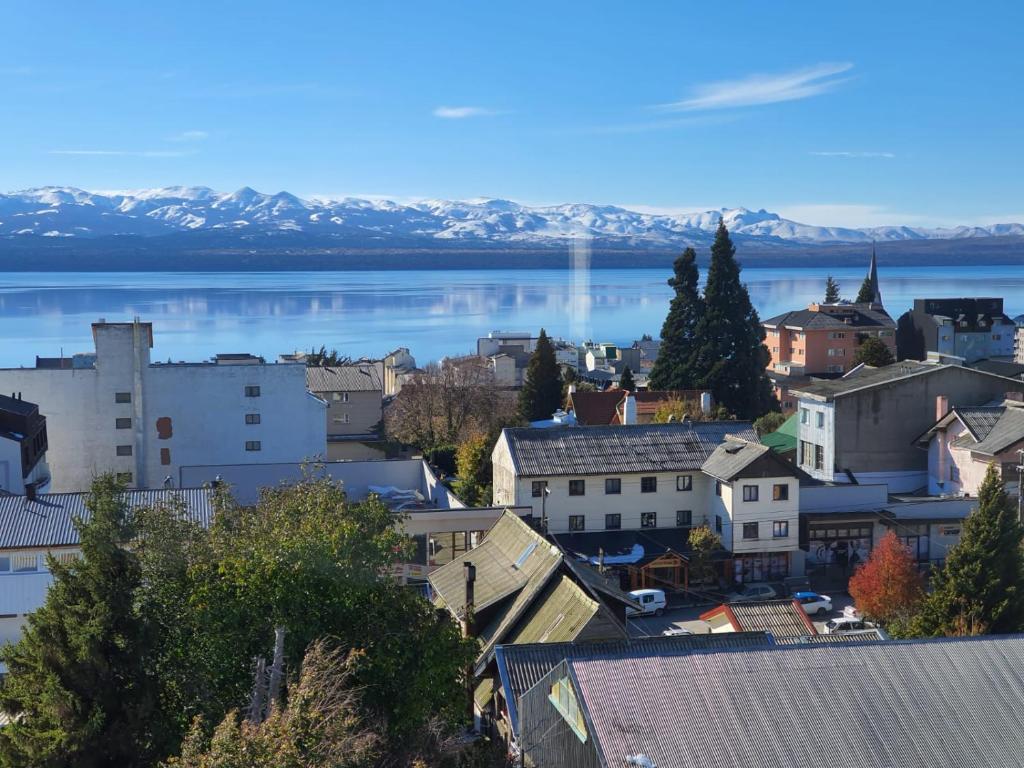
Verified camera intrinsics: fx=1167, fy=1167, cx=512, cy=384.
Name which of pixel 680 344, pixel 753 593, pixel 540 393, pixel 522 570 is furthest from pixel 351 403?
pixel 522 570

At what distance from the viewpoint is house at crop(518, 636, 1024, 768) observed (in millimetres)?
9094

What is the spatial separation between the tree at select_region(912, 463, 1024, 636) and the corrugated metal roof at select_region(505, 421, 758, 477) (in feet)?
28.3

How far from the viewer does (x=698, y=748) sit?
9055 millimetres

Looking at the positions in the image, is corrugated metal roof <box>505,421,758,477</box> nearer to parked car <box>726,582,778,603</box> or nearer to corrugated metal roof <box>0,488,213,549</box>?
parked car <box>726,582,778,603</box>

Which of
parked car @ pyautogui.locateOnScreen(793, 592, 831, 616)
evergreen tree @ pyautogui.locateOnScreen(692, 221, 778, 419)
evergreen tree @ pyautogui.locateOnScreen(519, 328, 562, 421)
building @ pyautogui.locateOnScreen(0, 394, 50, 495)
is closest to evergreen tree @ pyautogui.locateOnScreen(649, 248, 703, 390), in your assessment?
evergreen tree @ pyautogui.locateOnScreen(692, 221, 778, 419)

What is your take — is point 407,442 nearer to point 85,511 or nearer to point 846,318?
point 85,511

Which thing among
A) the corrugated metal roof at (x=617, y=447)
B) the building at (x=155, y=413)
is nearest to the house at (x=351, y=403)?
the building at (x=155, y=413)

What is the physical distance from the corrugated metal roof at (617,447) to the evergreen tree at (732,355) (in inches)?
549

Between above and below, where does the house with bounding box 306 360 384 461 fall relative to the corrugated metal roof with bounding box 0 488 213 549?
below

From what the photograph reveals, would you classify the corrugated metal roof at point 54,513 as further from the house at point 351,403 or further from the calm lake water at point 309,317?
the calm lake water at point 309,317

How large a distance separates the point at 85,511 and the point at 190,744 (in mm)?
11430

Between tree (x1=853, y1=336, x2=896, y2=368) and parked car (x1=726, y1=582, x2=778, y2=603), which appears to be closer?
parked car (x1=726, y1=582, x2=778, y2=603)

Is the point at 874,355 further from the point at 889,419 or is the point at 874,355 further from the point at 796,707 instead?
the point at 796,707

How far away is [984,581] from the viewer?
16.7 m
